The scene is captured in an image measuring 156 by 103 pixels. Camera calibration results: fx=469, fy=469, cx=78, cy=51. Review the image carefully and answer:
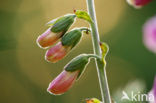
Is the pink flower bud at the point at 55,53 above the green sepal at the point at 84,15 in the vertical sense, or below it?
below

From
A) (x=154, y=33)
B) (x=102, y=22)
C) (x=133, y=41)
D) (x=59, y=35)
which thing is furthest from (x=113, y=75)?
(x=154, y=33)

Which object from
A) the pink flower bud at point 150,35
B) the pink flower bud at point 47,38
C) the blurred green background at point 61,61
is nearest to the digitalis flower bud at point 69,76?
the pink flower bud at point 47,38

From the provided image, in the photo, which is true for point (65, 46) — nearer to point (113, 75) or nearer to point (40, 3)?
point (113, 75)

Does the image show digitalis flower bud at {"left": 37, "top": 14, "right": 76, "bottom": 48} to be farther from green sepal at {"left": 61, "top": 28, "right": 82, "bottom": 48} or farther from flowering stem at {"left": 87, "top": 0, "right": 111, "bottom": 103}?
flowering stem at {"left": 87, "top": 0, "right": 111, "bottom": 103}

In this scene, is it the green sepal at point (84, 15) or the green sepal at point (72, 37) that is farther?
the green sepal at point (72, 37)

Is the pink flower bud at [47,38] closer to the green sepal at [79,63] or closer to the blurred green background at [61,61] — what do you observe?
the green sepal at [79,63]

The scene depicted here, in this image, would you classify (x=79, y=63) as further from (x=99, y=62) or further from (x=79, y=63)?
(x=99, y=62)

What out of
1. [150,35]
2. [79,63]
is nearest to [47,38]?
[79,63]
